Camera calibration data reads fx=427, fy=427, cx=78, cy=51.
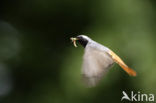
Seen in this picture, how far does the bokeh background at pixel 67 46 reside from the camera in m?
5.66

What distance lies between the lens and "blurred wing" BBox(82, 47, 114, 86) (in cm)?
195

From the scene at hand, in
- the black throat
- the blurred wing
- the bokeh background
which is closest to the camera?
the blurred wing

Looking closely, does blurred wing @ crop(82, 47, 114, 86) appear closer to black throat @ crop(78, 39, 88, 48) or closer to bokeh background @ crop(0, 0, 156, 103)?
black throat @ crop(78, 39, 88, 48)

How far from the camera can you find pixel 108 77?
5.82m

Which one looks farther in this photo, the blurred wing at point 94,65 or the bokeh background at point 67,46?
the bokeh background at point 67,46

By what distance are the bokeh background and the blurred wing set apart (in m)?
2.78

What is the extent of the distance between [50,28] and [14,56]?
1.00 meters

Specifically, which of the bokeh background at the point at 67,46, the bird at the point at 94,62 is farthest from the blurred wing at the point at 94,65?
the bokeh background at the point at 67,46

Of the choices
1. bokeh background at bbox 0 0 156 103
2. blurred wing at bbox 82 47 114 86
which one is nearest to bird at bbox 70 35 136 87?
blurred wing at bbox 82 47 114 86

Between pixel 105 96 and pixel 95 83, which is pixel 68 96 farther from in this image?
pixel 95 83

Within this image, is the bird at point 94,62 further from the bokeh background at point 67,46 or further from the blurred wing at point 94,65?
the bokeh background at point 67,46

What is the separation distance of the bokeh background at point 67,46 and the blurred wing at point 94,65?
2780 millimetres

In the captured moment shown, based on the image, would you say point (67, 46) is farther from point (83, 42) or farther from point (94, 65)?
point (94, 65)

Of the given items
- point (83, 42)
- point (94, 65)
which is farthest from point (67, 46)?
point (94, 65)
